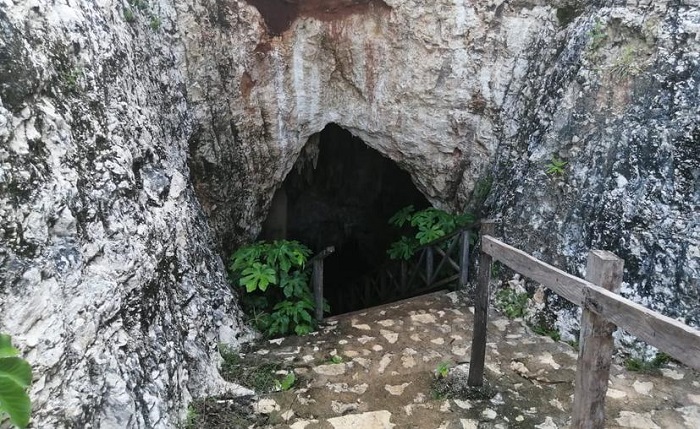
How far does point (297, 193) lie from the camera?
8.72 m

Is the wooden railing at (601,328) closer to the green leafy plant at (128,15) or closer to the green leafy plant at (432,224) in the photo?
the green leafy plant at (432,224)

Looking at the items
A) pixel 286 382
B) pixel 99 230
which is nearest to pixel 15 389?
pixel 99 230

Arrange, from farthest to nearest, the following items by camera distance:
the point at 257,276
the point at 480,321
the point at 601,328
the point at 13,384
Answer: the point at 257,276
the point at 480,321
the point at 601,328
the point at 13,384

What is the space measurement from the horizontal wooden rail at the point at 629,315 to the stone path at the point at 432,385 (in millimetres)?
1183

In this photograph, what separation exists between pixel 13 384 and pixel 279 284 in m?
2.87

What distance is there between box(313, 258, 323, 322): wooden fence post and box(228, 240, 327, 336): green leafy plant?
7 cm

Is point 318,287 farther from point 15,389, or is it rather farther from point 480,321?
point 15,389

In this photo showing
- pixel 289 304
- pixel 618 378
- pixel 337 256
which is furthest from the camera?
pixel 337 256

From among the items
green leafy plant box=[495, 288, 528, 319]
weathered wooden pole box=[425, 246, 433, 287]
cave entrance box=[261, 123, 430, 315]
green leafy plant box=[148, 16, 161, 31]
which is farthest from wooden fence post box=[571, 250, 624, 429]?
cave entrance box=[261, 123, 430, 315]

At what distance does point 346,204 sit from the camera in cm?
953

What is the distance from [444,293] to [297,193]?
158 inches

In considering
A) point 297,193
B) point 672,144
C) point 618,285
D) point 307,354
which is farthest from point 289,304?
point 297,193

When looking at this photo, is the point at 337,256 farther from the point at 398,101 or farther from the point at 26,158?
the point at 26,158

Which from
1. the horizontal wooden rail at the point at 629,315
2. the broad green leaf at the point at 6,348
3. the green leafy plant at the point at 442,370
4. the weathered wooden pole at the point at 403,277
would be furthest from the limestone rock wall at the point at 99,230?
the weathered wooden pole at the point at 403,277
